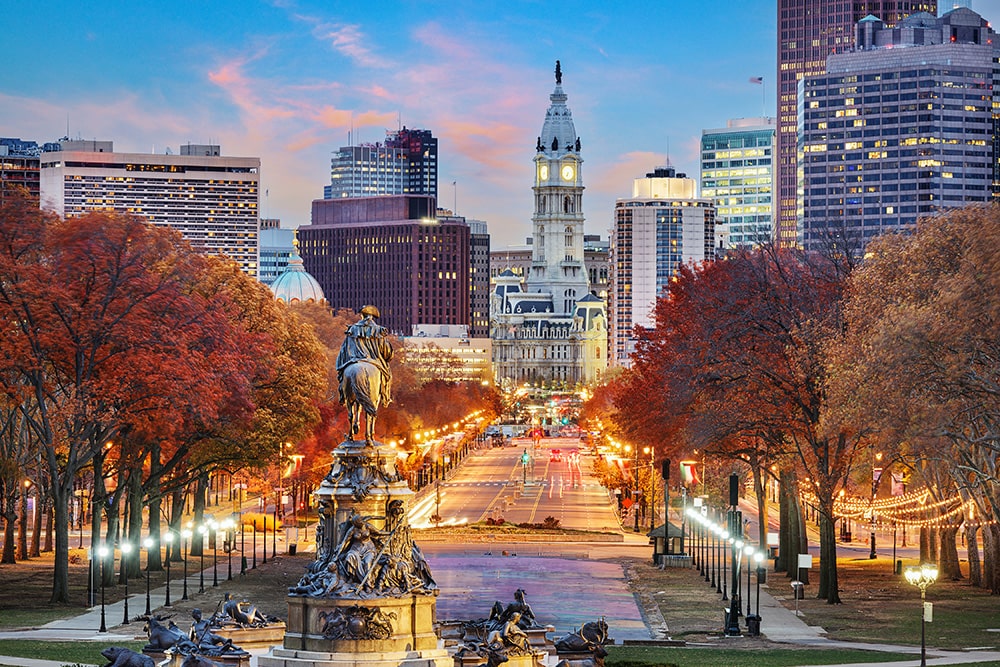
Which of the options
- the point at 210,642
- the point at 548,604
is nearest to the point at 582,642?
the point at 210,642

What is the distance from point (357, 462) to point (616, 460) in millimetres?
109456

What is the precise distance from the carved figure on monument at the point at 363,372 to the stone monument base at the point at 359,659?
4.60 metres

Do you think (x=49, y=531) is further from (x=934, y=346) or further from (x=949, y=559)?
(x=934, y=346)

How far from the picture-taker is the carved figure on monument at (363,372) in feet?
126

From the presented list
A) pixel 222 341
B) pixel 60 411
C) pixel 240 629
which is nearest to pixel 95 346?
pixel 60 411

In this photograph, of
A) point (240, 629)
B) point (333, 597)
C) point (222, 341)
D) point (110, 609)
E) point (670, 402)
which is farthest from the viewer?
point (670, 402)

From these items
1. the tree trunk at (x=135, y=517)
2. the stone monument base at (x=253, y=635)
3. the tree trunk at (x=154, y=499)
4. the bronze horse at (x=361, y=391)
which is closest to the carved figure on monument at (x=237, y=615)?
the stone monument base at (x=253, y=635)

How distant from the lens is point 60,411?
63.9m

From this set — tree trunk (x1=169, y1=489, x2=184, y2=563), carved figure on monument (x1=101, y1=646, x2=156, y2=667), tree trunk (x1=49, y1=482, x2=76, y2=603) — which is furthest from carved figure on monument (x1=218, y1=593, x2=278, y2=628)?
tree trunk (x1=169, y1=489, x2=184, y2=563)

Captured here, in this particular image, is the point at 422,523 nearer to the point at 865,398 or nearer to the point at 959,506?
the point at 959,506

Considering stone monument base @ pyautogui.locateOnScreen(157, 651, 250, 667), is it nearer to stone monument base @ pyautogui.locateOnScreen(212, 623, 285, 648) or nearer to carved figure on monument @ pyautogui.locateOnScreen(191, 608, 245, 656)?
carved figure on monument @ pyautogui.locateOnScreen(191, 608, 245, 656)

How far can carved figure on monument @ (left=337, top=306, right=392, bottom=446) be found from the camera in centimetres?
3834

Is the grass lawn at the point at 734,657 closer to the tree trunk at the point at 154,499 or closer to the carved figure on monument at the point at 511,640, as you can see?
the carved figure on monument at the point at 511,640

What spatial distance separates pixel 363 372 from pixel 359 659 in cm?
615
